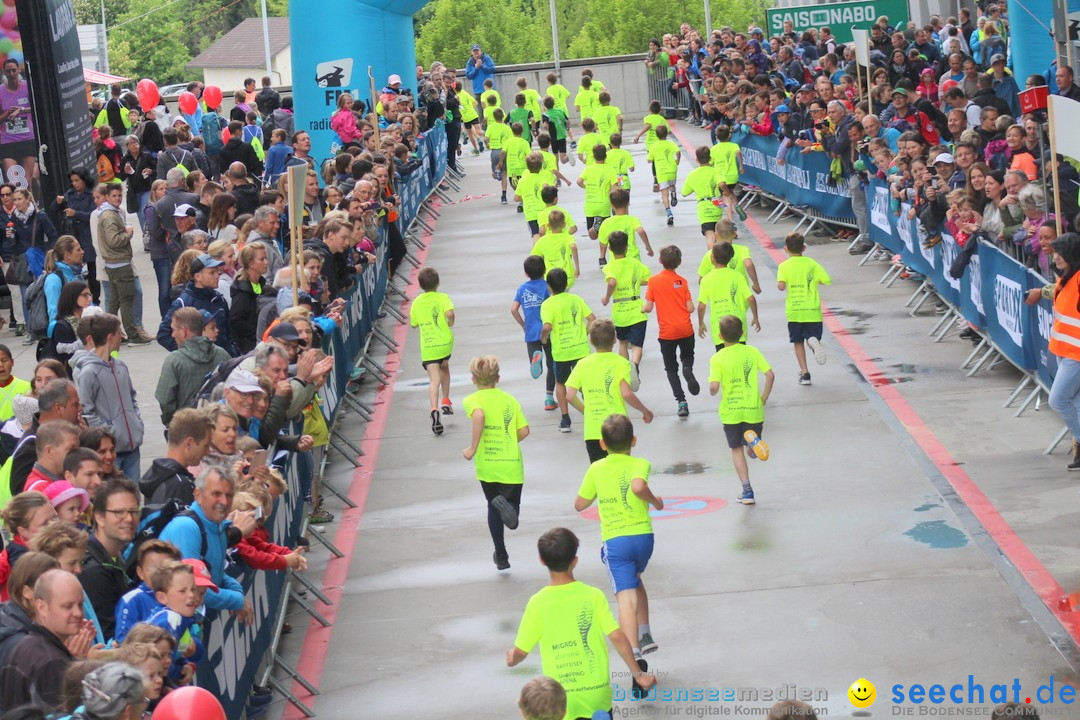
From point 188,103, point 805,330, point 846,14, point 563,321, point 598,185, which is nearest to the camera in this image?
point 563,321

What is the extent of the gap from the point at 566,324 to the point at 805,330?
9.09ft

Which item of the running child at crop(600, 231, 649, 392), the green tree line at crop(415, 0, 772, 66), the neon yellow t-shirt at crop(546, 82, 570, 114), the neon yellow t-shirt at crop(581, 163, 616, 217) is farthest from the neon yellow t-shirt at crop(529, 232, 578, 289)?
the green tree line at crop(415, 0, 772, 66)

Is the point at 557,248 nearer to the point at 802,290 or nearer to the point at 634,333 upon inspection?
the point at 634,333

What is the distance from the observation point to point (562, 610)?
7910 mm

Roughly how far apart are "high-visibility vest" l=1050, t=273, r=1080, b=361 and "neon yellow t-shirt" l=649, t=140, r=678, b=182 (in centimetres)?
1414

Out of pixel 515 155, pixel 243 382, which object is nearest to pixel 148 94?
pixel 515 155

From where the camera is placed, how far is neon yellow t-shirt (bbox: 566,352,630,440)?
12.3m

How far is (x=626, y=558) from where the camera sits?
31.8 feet

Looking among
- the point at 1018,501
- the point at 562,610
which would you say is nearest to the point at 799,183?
the point at 1018,501

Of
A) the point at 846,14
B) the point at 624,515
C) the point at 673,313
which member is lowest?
the point at 624,515

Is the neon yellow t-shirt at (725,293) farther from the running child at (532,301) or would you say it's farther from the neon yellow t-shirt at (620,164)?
the neon yellow t-shirt at (620,164)

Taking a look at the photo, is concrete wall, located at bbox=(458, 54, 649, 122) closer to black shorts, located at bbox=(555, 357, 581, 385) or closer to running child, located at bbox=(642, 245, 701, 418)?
running child, located at bbox=(642, 245, 701, 418)

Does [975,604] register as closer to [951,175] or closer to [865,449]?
[865,449]

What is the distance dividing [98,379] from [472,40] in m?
55.2
